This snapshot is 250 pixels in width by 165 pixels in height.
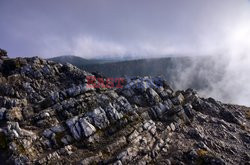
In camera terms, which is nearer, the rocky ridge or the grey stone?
the rocky ridge

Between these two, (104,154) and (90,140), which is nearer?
(104,154)

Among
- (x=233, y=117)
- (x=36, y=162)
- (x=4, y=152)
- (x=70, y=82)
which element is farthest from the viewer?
(x=70, y=82)

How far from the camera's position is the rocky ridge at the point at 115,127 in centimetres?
5020

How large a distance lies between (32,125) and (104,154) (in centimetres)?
2008

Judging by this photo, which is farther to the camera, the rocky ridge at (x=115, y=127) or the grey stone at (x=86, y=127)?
the grey stone at (x=86, y=127)

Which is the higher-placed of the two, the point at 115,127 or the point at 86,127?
the point at 86,127

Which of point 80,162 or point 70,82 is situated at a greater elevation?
point 70,82

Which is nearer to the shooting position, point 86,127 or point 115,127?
point 86,127

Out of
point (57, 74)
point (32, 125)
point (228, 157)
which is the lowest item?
point (228, 157)

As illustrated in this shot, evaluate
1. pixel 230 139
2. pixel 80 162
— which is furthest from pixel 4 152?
pixel 230 139

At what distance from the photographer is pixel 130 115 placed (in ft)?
217

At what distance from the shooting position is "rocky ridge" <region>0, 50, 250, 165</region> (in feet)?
165

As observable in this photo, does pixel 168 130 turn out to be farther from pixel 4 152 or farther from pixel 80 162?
pixel 4 152

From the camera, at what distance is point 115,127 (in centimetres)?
5994
